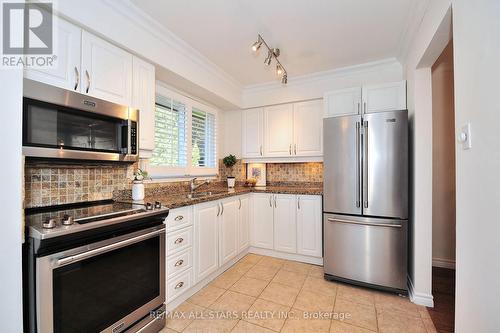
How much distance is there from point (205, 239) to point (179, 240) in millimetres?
393

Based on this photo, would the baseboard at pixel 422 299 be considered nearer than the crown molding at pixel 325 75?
Yes

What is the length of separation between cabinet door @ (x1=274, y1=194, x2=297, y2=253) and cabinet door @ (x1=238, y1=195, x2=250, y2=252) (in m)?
0.40

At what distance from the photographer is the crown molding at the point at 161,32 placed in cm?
179

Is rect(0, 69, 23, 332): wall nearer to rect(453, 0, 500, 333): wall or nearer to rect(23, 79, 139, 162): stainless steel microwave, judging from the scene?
rect(23, 79, 139, 162): stainless steel microwave

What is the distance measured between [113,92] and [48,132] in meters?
0.58

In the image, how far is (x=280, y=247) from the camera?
10.0 ft

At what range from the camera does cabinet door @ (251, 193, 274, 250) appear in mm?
3109

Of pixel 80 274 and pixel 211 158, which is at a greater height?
pixel 211 158

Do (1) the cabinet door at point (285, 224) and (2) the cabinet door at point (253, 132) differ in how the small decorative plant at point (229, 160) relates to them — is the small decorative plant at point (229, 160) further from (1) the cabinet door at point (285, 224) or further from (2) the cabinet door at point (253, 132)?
(1) the cabinet door at point (285, 224)

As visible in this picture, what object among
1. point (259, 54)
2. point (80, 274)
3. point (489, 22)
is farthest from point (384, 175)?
point (80, 274)

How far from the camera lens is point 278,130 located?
3459mm

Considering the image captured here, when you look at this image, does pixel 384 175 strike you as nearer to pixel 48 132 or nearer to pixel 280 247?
pixel 280 247

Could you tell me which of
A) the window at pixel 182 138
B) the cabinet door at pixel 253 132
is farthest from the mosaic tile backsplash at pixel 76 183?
the cabinet door at pixel 253 132

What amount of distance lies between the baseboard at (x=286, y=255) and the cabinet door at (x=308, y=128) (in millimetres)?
1422
